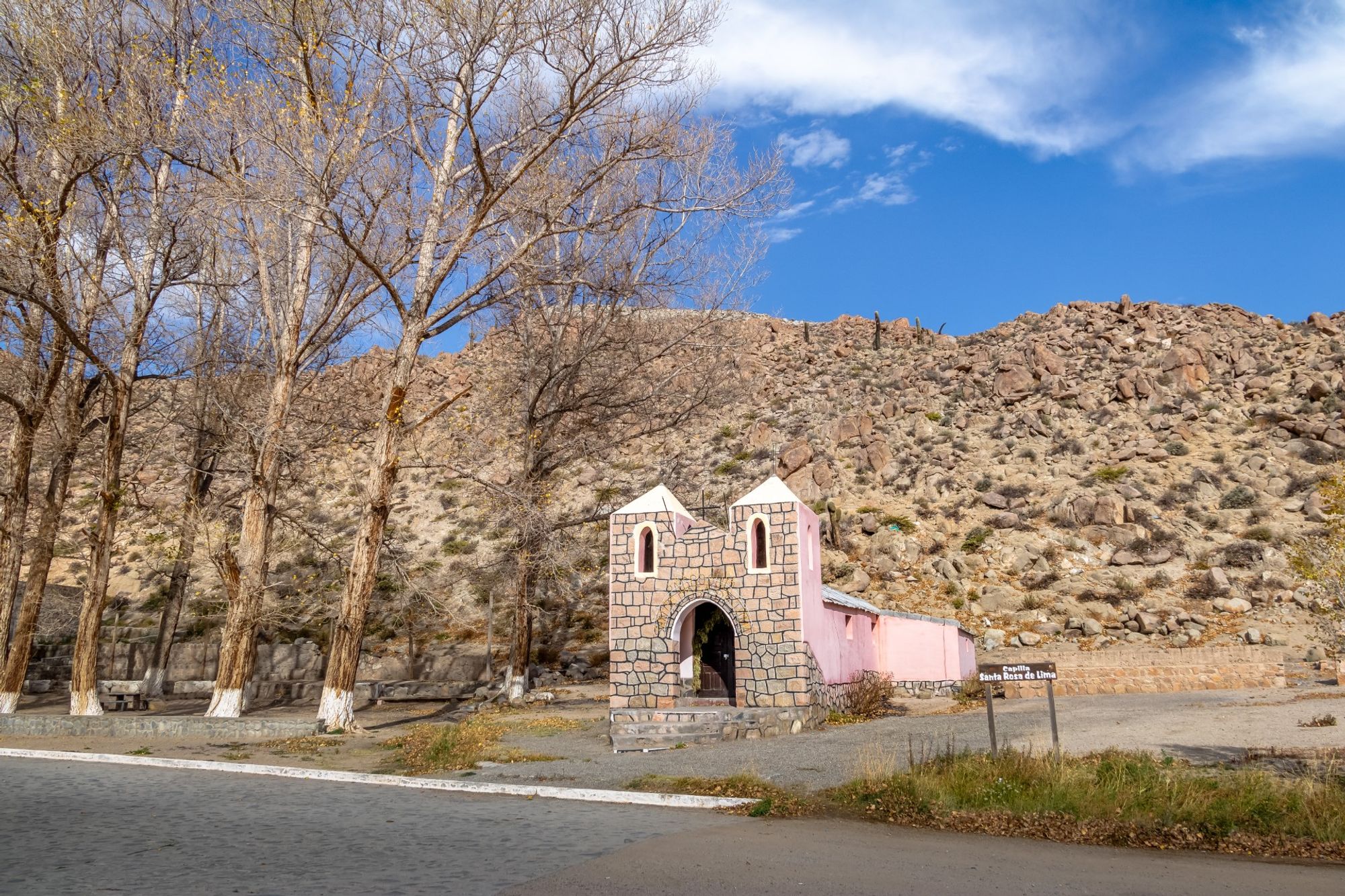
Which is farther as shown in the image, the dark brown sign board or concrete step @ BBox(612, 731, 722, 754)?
concrete step @ BBox(612, 731, 722, 754)

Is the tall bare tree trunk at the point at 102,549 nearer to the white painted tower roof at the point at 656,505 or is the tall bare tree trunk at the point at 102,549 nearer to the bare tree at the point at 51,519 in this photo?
the bare tree at the point at 51,519

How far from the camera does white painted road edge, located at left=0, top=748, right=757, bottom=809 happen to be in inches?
351

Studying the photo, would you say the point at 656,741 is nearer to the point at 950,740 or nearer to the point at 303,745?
the point at 950,740

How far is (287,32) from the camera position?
15.5 metres

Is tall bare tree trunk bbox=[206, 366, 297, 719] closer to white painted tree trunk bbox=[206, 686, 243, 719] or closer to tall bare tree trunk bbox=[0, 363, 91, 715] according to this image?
white painted tree trunk bbox=[206, 686, 243, 719]

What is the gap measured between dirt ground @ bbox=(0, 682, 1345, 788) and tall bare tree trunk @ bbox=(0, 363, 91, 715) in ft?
9.44

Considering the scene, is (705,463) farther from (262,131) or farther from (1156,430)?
(262,131)

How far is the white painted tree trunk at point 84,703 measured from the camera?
16766 millimetres

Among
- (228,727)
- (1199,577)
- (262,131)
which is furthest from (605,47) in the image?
(1199,577)

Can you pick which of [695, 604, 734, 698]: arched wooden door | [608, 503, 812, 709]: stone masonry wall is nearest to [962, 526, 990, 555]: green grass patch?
[695, 604, 734, 698]: arched wooden door

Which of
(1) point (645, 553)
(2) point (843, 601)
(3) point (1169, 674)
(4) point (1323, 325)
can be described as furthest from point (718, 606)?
(4) point (1323, 325)

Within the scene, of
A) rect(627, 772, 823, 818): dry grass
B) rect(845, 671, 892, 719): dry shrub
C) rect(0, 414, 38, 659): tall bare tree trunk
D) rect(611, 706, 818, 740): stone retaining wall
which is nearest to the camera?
rect(627, 772, 823, 818): dry grass

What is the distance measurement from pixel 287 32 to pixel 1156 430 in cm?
3629

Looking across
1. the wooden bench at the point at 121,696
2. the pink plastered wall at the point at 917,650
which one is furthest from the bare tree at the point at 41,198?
the pink plastered wall at the point at 917,650
